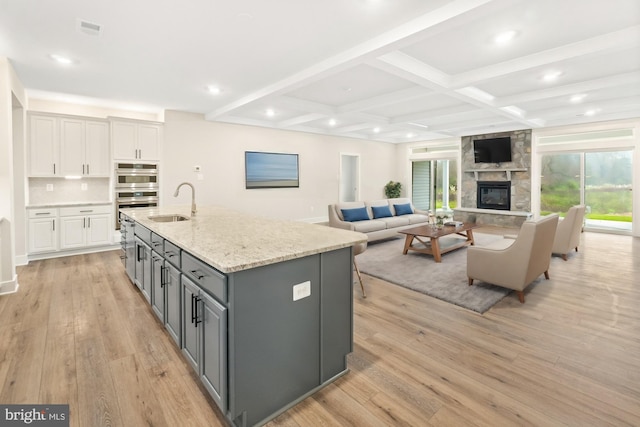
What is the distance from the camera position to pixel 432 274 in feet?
13.4

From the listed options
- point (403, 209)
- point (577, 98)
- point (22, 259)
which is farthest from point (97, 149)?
point (577, 98)

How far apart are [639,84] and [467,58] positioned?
3136 millimetres

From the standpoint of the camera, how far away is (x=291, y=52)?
354 cm

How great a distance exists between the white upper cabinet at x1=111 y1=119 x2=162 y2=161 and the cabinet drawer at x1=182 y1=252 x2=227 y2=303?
476cm

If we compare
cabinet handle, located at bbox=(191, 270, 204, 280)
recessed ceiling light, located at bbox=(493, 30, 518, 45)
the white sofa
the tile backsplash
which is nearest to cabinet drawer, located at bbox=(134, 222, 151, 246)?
cabinet handle, located at bbox=(191, 270, 204, 280)

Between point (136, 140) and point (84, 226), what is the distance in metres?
1.77

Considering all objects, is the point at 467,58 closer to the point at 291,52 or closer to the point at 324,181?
the point at 291,52

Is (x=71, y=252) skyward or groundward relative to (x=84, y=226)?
groundward

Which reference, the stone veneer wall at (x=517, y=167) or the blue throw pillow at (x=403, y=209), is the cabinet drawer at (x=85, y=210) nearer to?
the blue throw pillow at (x=403, y=209)

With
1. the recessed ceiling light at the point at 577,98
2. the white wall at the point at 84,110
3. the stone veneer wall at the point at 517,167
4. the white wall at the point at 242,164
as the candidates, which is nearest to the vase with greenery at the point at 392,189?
the white wall at the point at 242,164

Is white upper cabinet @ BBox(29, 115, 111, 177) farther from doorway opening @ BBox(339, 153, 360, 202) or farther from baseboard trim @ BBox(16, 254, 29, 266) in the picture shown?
doorway opening @ BBox(339, 153, 360, 202)

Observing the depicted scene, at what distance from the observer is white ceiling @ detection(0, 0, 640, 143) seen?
8.79ft

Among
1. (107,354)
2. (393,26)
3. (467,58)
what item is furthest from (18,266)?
(467,58)

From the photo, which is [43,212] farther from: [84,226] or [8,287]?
[8,287]
